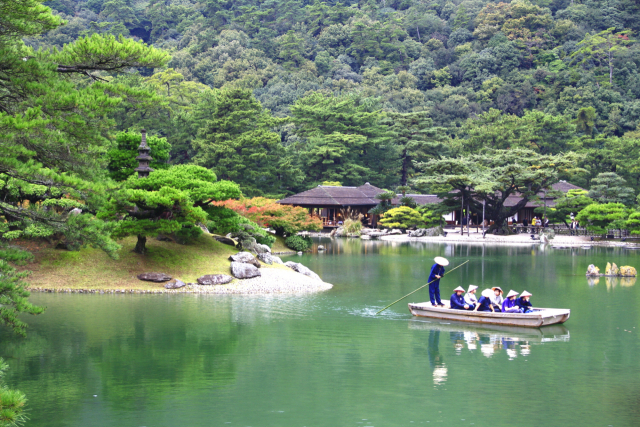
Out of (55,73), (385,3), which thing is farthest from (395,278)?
(385,3)

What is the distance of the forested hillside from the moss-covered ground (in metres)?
10.8

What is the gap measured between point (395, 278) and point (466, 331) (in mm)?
7793

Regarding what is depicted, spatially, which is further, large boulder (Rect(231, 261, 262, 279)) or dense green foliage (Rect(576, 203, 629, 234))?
dense green foliage (Rect(576, 203, 629, 234))

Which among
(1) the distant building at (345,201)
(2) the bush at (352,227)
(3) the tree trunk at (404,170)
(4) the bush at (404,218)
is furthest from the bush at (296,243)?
(3) the tree trunk at (404,170)

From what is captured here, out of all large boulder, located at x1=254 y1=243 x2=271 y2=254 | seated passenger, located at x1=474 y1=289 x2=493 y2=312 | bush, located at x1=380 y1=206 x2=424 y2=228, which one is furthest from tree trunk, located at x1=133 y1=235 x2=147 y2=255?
bush, located at x1=380 y1=206 x2=424 y2=228

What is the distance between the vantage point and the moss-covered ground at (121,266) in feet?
55.4

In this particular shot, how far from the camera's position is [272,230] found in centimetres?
3064

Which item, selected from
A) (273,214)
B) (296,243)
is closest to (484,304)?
(273,214)

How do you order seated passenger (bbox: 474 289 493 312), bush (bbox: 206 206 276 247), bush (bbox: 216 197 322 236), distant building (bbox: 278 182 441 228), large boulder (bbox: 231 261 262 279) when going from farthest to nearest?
distant building (bbox: 278 182 441 228), bush (bbox: 216 197 322 236), bush (bbox: 206 206 276 247), large boulder (bbox: 231 261 262 279), seated passenger (bbox: 474 289 493 312)

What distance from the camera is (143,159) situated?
1889cm

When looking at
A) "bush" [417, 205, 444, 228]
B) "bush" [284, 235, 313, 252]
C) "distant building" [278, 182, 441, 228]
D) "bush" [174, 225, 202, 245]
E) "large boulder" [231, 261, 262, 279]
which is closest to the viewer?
"large boulder" [231, 261, 262, 279]

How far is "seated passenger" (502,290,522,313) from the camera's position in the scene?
13.5m

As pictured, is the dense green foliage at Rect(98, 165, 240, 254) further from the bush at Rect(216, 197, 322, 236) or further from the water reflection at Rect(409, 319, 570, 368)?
the bush at Rect(216, 197, 322, 236)

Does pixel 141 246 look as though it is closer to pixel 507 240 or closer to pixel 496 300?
pixel 496 300
